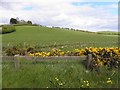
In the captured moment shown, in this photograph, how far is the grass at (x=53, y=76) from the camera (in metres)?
10.7

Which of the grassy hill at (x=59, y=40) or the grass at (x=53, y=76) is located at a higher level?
the grassy hill at (x=59, y=40)

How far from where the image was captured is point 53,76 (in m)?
11.3

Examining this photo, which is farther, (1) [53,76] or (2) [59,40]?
(2) [59,40]

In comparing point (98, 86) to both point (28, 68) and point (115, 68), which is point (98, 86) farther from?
point (28, 68)

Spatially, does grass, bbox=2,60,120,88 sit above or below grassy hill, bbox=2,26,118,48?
below

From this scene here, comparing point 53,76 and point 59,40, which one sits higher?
point 59,40

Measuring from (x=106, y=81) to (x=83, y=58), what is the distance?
1.65m

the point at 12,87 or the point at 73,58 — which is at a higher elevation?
the point at 73,58

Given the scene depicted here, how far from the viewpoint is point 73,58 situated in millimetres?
12328

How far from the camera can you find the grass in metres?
10.7

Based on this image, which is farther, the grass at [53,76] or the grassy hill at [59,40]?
the grassy hill at [59,40]

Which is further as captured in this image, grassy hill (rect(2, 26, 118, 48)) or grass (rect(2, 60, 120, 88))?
grassy hill (rect(2, 26, 118, 48))

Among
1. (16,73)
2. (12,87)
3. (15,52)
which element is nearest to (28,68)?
(16,73)

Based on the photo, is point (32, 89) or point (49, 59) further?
point (49, 59)
